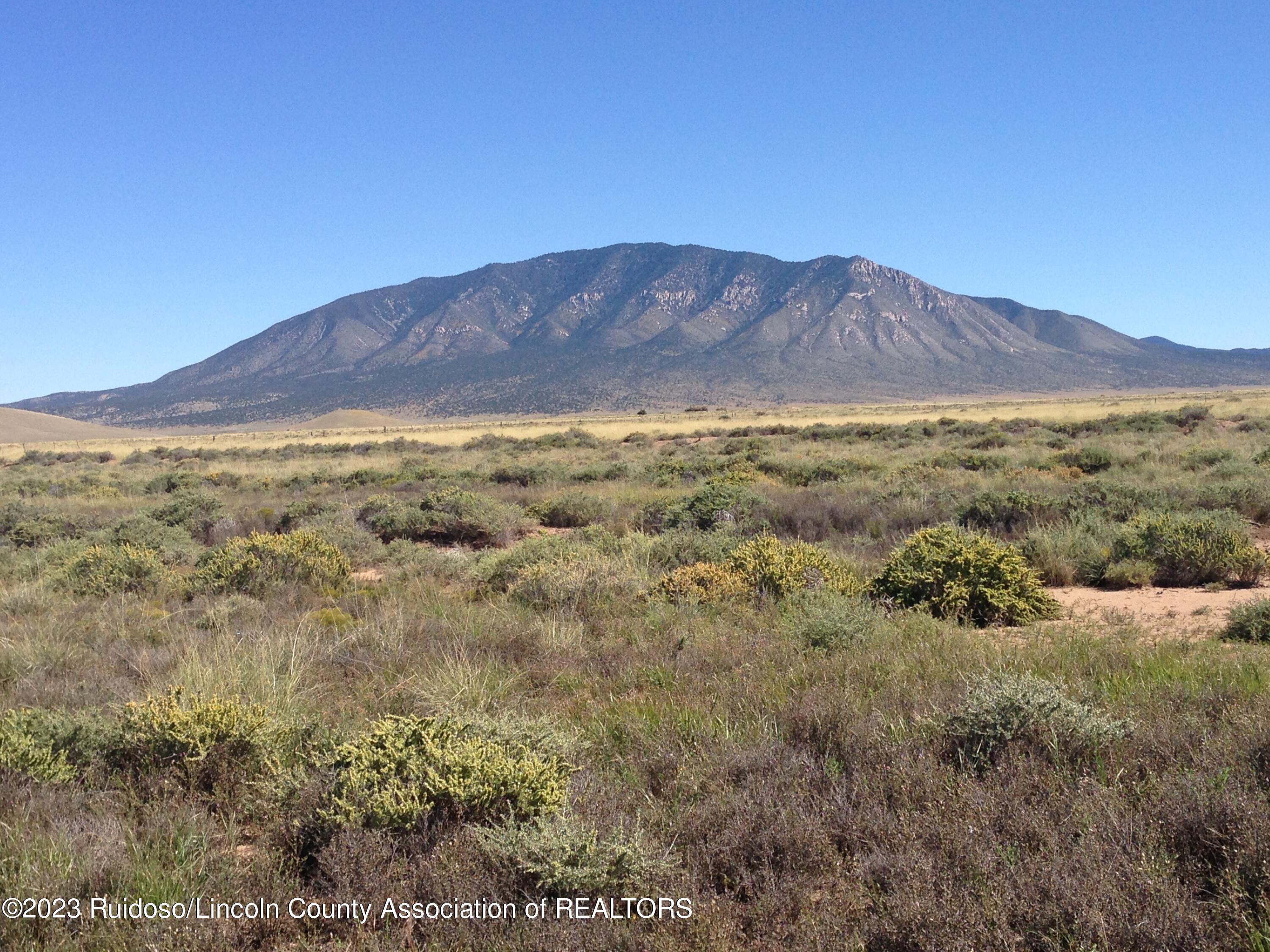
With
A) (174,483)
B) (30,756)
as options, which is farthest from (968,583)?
(174,483)

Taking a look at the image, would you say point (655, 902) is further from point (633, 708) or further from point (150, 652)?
point (150, 652)

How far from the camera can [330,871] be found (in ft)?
9.49

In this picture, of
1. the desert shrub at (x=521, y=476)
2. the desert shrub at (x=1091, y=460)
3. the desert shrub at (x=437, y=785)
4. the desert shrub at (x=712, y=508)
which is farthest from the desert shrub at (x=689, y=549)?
the desert shrub at (x=1091, y=460)

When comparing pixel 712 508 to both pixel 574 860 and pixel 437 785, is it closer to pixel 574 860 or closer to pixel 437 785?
pixel 437 785

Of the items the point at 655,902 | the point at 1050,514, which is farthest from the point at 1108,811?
the point at 1050,514

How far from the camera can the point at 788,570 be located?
7.62 m

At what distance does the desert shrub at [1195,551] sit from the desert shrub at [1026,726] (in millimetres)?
5222

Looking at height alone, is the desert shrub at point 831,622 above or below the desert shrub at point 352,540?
above

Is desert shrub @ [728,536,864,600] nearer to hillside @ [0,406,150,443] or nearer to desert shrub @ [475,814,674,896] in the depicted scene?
desert shrub @ [475,814,674,896]

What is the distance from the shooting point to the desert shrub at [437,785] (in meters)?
3.17

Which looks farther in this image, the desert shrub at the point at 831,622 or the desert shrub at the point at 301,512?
the desert shrub at the point at 301,512

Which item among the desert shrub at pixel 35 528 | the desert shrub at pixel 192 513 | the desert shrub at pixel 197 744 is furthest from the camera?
the desert shrub at pixel 192 513

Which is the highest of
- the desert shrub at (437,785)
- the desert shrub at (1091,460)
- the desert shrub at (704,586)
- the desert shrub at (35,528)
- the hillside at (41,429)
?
the hillside at (41,429)

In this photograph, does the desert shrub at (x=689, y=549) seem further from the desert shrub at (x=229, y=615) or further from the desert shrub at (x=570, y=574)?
the desert shrub at (x=229, y=615)
